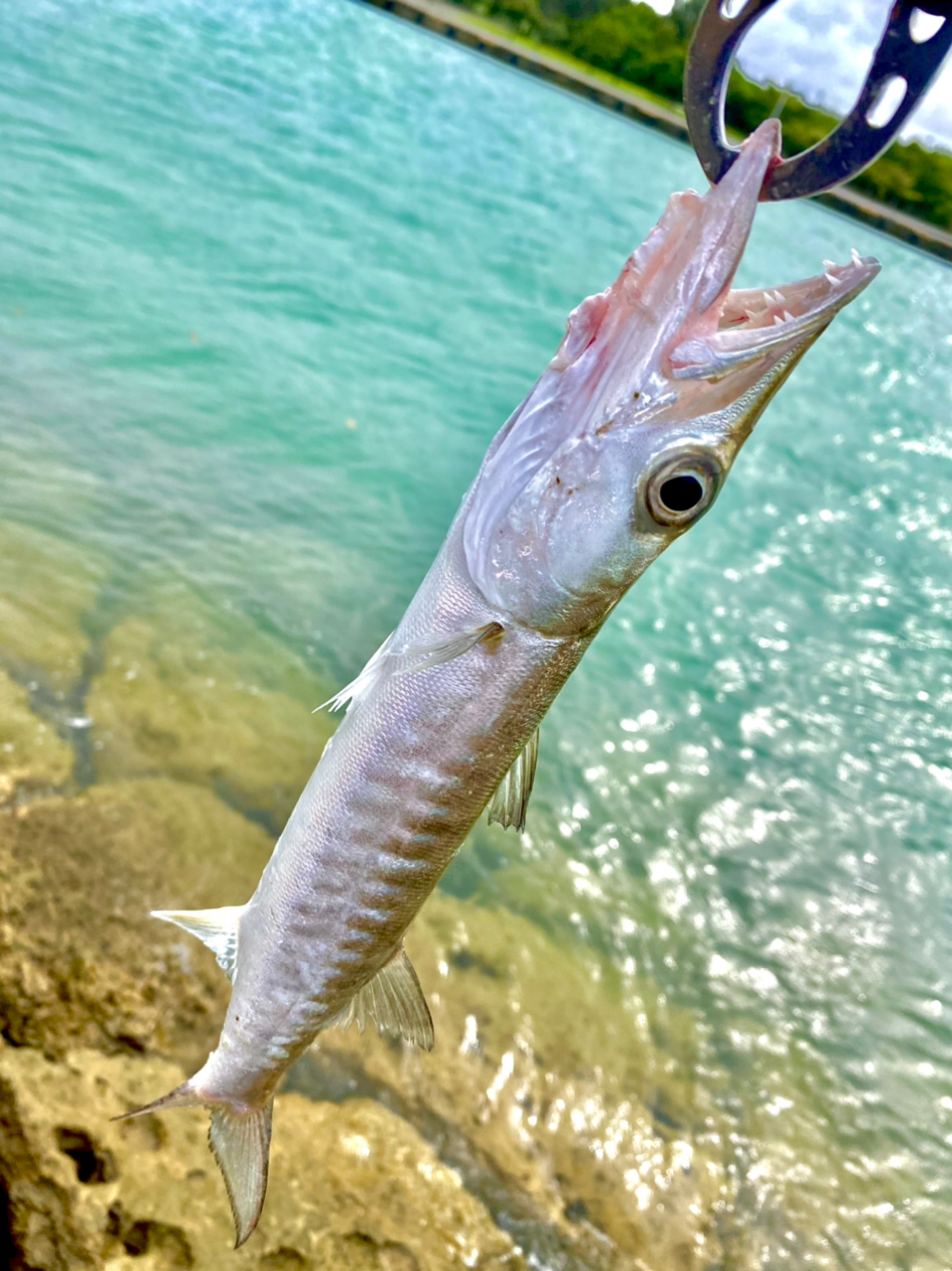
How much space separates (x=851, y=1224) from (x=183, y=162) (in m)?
15.2

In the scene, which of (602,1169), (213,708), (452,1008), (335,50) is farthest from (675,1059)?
(335,50)

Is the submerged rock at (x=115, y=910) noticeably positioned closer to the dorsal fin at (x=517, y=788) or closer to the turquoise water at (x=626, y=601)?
the turquoise water at (x=626, y=601)

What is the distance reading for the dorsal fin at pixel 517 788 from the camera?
2.03 metres

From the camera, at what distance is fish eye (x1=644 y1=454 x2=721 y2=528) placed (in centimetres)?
168

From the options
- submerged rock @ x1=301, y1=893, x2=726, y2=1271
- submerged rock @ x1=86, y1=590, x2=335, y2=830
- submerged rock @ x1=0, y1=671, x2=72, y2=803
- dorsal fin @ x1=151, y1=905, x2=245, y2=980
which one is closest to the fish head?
dorsal fin @ x1=151, y1=905, x2=245, y2=980

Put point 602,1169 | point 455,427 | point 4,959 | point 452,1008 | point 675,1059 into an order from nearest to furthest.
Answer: point 4,959 < point 602,1169 < point 452,1008 < point 675,1059 < point 455,427

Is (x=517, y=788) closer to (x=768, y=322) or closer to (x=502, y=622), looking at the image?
(x=502, y=622)

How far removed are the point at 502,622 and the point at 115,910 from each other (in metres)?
2.74

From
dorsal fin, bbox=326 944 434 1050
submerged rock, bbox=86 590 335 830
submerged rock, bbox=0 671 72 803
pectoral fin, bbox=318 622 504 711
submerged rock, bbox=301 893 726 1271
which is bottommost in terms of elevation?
submerged rock, bbox=86 590 335 830

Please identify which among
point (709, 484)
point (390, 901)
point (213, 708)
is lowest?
point (213, 708)

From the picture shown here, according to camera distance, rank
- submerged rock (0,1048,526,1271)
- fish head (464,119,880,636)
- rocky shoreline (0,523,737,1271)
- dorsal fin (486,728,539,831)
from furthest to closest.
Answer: rocky shoreline (0,523,737,1271)
submerged rock (0,1048,526,1271)
dorsal fin (486,728,539,831)
fish head (464,119,880,636)

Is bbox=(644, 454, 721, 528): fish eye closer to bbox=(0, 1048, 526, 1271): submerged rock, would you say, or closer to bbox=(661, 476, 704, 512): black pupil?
bbox=(661, 476, 704, 512): black pupil

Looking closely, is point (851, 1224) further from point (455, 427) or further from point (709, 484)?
point (455, 427)

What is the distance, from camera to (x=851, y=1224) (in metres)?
4.36
